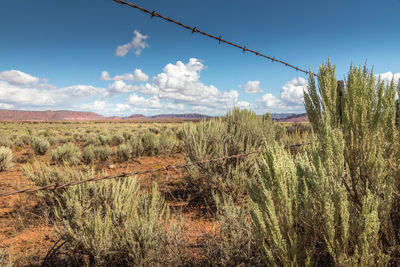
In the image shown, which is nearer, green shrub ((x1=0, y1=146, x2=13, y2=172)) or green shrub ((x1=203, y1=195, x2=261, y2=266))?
green shrub ((x1=203, y1=195, x2=261, y2=266))

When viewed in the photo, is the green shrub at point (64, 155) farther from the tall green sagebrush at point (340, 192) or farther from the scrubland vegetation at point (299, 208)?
the tall green sagebrush at point (340, 192)

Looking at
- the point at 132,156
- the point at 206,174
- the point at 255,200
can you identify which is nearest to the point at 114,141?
the point at 132,156

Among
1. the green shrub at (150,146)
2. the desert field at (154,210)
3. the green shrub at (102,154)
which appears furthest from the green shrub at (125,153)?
the desert field at (154,210)

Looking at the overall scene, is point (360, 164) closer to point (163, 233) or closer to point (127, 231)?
point (163, 233)

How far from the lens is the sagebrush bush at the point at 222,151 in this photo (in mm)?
4367

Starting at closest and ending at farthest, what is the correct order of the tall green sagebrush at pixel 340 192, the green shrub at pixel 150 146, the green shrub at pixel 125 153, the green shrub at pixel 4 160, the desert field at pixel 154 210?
the tall green sagebrush at pixel 340 192 < the desert field at pixel 154 210 < the green shrub at pixel 4 160 < the green shrub at pixel 125 153 < the green shrub at pixel 150 146

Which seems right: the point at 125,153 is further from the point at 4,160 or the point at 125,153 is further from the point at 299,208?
the point at 299,208

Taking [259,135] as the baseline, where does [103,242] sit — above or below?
below

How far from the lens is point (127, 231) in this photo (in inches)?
92.8

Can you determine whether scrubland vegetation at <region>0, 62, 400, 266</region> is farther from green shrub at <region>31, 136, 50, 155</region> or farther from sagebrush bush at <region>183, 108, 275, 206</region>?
green shrub at <region>31, 136, 50, 155</region>

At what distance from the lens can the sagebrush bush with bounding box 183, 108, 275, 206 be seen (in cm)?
437

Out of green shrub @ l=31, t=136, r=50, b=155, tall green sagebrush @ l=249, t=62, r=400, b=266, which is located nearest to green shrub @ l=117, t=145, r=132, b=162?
green shrub @ l=31, t=136, r=50, b=155

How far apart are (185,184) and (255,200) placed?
3861mm

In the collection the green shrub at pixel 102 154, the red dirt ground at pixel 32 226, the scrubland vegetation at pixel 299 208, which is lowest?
the red dirt ground at pixel 32 226
